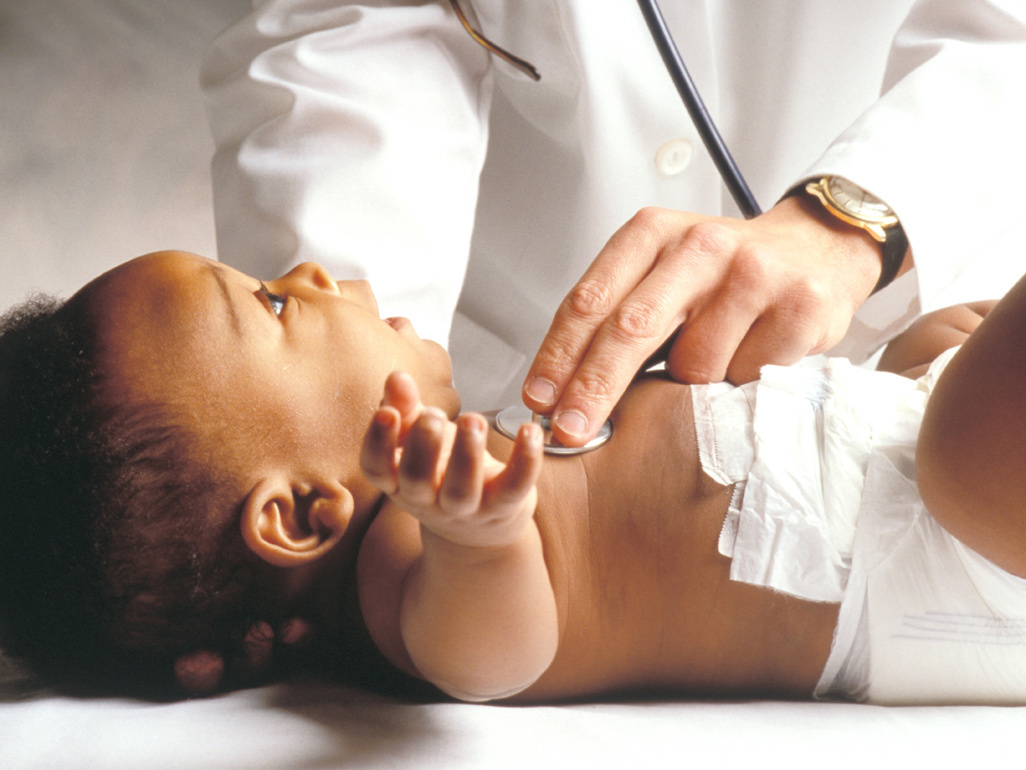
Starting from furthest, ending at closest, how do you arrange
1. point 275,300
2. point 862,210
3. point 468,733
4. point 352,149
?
point 352,149 < point 862,210 < point 275,300 < point 468,733

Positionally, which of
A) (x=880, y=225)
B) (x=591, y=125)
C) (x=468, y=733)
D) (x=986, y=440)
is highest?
(x=591, y=125)

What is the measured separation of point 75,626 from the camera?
2.11 feet

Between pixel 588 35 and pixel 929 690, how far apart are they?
78cm

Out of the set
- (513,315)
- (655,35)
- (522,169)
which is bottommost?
(513,315)

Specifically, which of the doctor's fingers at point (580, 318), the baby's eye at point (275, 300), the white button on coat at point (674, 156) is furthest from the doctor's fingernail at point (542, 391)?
the white button on coat at point (674, 156)

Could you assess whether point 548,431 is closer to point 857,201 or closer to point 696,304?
point 696,304

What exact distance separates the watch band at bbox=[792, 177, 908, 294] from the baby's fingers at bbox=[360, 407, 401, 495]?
57 centimetres

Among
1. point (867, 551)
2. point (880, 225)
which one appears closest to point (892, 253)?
point (880, 225)

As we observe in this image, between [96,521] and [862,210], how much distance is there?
746 mm

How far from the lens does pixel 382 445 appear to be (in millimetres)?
465

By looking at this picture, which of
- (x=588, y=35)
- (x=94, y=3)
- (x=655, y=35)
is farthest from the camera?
(x=94, y=3)

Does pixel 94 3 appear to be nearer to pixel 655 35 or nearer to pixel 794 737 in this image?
pixel 655 35

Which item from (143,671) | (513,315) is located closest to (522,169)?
(513,315)

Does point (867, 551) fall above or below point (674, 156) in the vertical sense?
below
